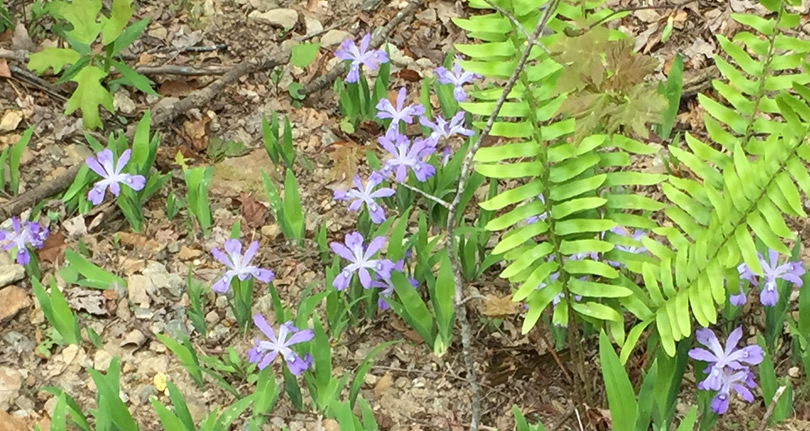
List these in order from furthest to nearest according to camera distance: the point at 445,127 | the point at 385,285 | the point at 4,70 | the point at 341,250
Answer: the point at 4,70
the point at 445,127
the point at 385,285
the point at 341,250

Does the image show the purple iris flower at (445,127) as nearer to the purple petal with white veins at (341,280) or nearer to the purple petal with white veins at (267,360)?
the purple petal with white veins at (341,280)

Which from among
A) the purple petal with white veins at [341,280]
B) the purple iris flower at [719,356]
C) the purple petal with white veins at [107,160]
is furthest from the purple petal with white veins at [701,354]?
the purple petal with white veins at [107,160]

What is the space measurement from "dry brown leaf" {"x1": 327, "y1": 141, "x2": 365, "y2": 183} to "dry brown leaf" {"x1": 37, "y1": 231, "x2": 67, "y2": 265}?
0.85 metres

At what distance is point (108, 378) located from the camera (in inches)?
77.2

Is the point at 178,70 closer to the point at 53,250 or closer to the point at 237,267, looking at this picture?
the point at 53,250

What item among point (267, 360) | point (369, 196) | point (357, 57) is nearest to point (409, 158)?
point (369, 196)

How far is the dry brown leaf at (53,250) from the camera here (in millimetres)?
2580

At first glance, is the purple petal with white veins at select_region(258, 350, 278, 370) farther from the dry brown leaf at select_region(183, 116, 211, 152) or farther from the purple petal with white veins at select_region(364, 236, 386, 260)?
the dry brown leaf at select_region(183, 116, 211, 152)

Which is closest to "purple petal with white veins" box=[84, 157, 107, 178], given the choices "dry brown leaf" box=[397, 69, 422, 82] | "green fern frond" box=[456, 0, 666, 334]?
"green fern frond" box=[456, 0, 666, 334]

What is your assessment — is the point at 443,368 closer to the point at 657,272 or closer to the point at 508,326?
the point at 508,326

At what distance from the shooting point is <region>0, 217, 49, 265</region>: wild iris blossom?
236 centimetres

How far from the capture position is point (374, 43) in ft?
11.4

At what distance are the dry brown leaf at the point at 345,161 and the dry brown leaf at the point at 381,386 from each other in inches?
25.5

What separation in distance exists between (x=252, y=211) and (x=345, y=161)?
36cm
